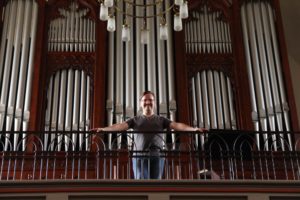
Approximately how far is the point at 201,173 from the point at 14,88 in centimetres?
463

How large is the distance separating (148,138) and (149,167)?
0.50m

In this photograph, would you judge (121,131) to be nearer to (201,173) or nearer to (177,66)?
(201,173)

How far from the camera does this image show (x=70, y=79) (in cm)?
1344

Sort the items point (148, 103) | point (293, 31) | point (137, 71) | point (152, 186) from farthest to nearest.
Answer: point (293, 31)
point (137, 71)
point (148, 103)
point (152, 186)

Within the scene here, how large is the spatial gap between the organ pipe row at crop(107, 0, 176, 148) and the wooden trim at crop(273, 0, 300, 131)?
2139 mm

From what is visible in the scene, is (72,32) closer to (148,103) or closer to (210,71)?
(210,71)

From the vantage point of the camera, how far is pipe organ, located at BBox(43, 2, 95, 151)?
503 inches

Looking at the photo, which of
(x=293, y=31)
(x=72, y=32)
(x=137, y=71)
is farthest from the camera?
(x=293, y=31)

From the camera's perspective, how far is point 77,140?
12352 mm

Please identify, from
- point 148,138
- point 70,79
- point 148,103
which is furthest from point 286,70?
point 148,138

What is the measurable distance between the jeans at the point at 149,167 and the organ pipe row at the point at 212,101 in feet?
10.4

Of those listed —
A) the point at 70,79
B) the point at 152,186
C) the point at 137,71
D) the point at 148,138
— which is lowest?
the point at 152,186

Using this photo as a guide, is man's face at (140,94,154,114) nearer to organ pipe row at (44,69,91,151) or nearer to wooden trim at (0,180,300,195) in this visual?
wooden trim at (0,180,300,195)

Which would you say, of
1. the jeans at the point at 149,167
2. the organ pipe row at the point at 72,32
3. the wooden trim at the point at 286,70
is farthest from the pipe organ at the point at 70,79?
the wooden trim at the point at 286,70
